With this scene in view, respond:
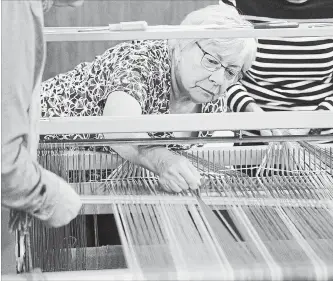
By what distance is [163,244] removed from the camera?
114 cm

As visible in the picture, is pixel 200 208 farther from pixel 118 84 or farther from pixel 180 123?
pixel 118 84

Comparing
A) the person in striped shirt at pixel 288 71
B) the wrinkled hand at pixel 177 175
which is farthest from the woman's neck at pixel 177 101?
the person in striped shirt at pixel 288 71

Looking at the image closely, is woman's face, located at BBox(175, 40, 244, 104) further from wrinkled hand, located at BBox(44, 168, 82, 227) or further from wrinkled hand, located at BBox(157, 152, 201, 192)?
wrinkled hand, located at BBox(44, 168, 82, 227)

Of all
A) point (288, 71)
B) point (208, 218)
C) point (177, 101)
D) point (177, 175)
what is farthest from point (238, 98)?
point (208, 218)

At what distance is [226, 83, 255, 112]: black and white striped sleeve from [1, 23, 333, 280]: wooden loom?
0.41m

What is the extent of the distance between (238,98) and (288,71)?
230 millimetres

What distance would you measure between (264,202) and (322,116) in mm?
269

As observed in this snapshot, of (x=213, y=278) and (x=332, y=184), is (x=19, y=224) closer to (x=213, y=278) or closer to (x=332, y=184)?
(x=213, y=278)

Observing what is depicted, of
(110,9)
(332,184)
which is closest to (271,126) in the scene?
(332,184)

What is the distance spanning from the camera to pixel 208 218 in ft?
4.12

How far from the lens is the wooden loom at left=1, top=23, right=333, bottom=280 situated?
41.4 inches

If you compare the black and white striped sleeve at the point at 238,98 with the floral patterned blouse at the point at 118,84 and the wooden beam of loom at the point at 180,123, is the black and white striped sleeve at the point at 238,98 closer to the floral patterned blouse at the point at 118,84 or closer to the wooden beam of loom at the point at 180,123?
the floral patterned blouse at the point at 118,84

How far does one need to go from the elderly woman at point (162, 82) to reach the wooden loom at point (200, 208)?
0.20 ft

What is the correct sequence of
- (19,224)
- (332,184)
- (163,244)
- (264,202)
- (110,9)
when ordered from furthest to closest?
(110,9) → (332,184) → (264,202) → (163,244) → (19,224)
